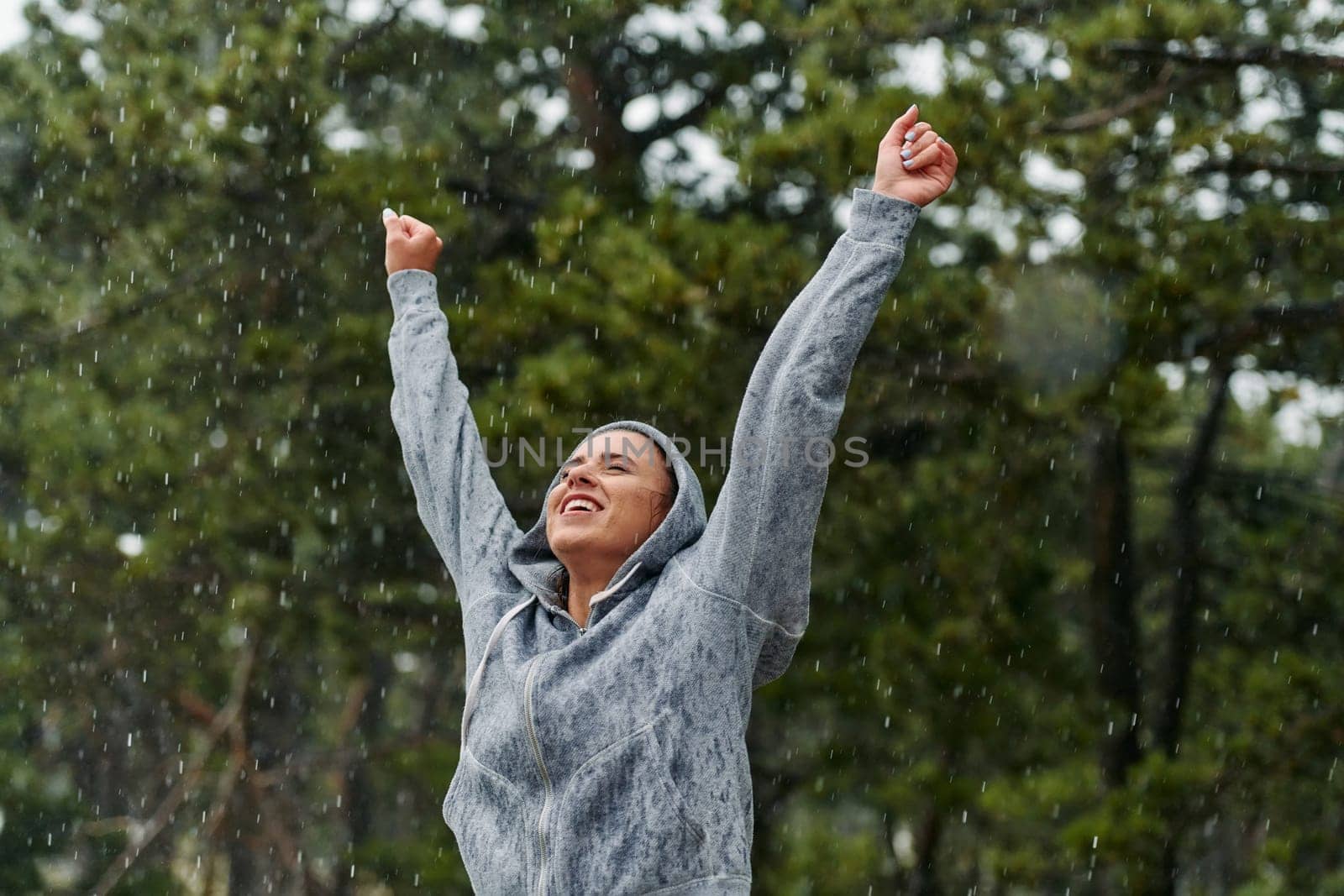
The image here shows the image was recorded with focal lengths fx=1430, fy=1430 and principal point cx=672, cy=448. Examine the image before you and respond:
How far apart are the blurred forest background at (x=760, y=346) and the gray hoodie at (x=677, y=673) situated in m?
2.76

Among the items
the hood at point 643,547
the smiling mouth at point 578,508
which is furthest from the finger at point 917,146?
the smiling mouth at point 578,508

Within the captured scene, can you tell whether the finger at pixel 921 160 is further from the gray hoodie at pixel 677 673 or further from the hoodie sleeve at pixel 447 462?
the hoodie sleeve at pixel 447 462

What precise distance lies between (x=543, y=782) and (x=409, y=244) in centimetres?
84

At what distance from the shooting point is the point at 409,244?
2061 mm

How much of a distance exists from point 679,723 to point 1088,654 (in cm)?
642

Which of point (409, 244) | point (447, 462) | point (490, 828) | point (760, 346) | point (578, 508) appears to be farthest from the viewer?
point (760, 346)

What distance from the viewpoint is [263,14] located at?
20.2 ft

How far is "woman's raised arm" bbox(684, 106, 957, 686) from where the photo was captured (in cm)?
157

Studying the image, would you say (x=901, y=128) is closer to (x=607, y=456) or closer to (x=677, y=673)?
(x=607, y=456)

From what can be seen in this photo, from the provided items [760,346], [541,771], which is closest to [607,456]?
[541,771]

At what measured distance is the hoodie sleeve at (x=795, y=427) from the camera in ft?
5.15

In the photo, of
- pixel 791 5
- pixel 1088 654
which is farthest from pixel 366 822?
pixel 791 5

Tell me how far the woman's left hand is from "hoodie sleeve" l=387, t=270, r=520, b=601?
0.64 metres

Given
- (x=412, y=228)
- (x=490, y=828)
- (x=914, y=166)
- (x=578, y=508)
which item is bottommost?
(x=490, y=828)
